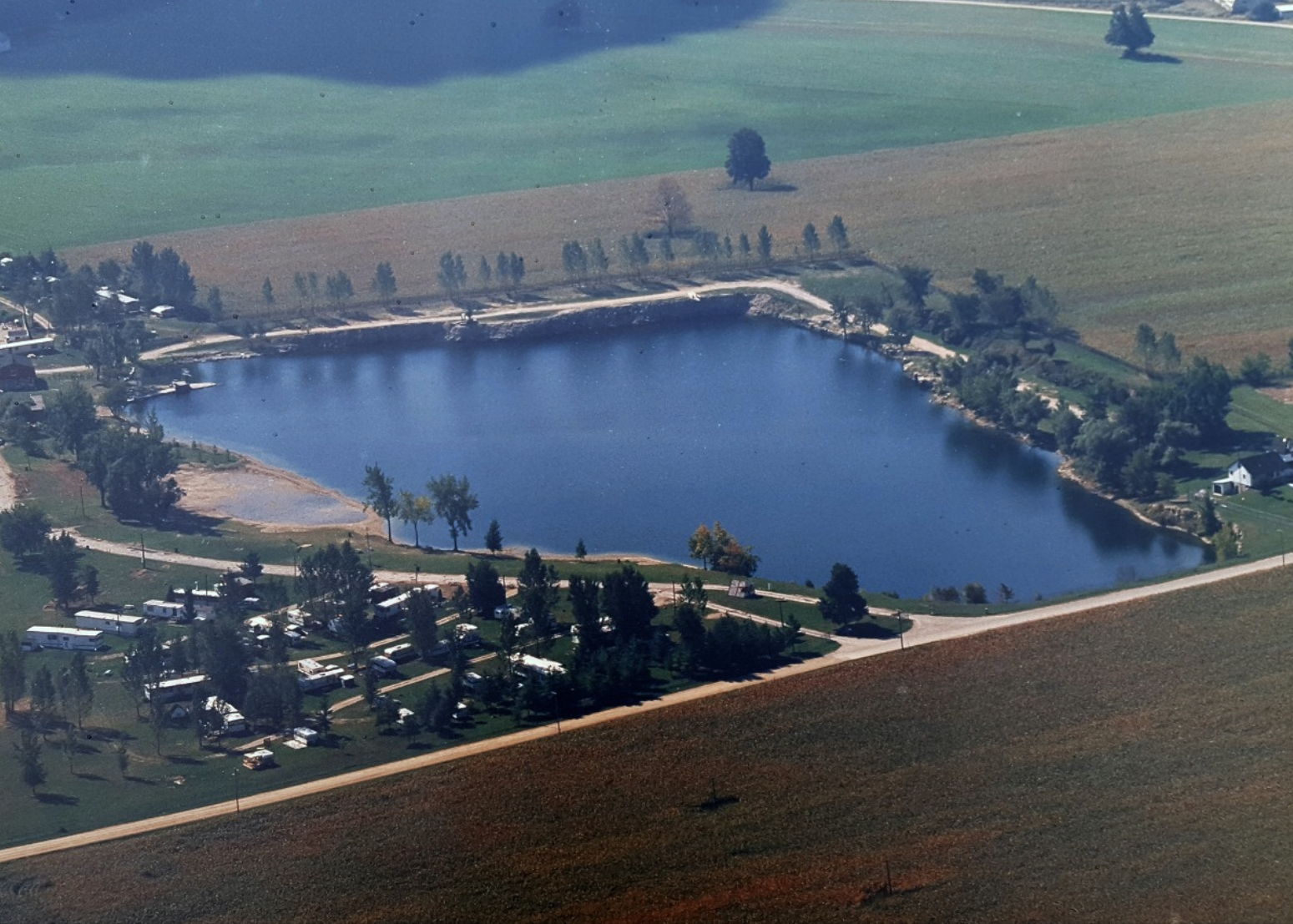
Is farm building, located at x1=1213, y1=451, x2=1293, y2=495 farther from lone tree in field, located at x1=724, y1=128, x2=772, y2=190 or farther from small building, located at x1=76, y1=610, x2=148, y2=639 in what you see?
lone tree in field, located at x1=724, y1=128, x2=772, y2=190

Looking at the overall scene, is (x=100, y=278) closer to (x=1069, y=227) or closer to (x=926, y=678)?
(x=1069, y=227)

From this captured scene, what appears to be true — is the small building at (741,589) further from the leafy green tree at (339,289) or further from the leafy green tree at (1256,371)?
the leafy green tree at (339,289)

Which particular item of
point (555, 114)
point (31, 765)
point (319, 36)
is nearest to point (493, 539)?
point (31, 765)

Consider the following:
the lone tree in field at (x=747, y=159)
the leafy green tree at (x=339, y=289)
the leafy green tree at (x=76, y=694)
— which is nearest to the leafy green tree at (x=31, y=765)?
the leafy green tree at (x=76, y=694)

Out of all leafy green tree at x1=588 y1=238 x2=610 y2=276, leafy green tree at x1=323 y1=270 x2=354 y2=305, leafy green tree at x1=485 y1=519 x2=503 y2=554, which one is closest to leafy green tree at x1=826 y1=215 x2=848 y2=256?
leafy green tree at x1=588 y1=238 x2=610 y2=276

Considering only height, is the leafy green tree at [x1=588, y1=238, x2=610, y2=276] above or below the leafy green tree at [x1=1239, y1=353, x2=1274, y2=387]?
above

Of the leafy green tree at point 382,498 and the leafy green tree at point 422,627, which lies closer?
the leafy green tree at point 422,627
